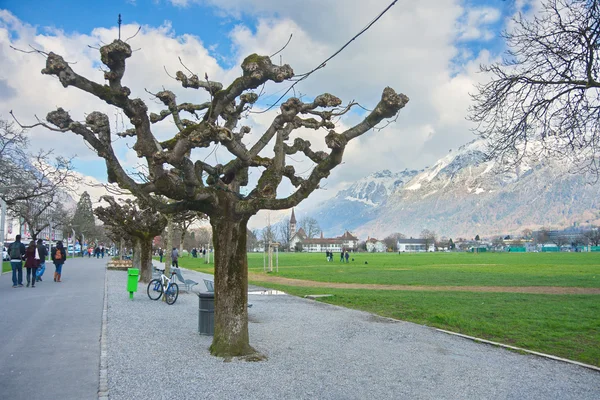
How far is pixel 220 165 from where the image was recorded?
29.7 ft

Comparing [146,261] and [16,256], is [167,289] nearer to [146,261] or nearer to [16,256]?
[16,256]

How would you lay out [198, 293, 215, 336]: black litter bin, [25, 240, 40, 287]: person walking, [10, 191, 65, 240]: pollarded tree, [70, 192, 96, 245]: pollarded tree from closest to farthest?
[198, 293, 215, 336]: black litter bin → [25, 240, 40, 287]: person walking → [10, 191, 65, 240]: pollarded tree → [70, 192, 96, 245]: pollarded tree

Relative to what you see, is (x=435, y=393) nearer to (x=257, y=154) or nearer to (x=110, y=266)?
(x=257, y=154)

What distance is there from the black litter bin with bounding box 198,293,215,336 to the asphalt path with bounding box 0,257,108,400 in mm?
2105

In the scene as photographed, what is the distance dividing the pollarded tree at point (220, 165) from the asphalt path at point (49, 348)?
241 cm

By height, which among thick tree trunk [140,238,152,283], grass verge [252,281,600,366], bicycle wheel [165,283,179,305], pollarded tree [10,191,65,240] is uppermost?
pollarded tree [10,191,65,240]

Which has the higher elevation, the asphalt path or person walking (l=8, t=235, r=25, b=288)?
person walking (l=8, t=235, r=25, b=288)

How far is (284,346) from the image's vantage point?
9.70 m

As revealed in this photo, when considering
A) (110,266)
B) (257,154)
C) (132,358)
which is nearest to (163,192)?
(257,154)

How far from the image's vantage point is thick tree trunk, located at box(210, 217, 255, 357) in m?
8.65

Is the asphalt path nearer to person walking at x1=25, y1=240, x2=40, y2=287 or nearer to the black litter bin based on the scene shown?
the black litter bin

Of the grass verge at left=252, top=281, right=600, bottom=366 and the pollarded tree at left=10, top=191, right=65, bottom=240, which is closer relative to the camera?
the grass verge at left=252, top=281, right=600, bottom=366

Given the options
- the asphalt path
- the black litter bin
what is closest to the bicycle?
the asphalt path

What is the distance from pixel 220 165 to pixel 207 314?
3520mm
